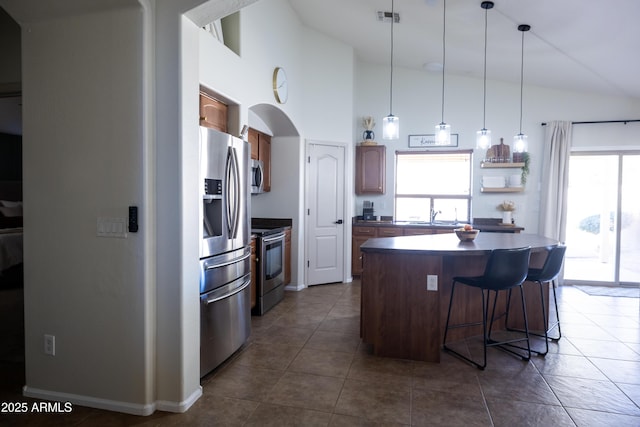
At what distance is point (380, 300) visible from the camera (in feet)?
10.1

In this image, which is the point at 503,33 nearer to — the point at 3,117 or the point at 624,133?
the point at 624,133

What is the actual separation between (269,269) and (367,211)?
2.50 meters

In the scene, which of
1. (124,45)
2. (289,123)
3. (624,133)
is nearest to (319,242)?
(289,123)

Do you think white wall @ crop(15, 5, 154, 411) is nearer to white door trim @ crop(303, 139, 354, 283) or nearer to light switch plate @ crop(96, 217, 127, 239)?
light switch plate @ crop(96, 217, 127, 239)

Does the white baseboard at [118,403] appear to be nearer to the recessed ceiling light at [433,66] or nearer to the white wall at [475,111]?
the white wall at [475,111]

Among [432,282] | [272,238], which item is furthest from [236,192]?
[432,282]

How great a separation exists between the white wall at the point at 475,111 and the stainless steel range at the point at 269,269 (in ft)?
7.13

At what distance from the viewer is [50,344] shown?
235cm

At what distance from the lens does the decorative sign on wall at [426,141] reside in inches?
242

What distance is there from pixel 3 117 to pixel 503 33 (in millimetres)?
5802

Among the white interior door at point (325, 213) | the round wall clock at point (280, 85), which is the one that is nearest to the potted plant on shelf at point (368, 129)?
the white interior door at point (325, 213)

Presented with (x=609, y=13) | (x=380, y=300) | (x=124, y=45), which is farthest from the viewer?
(x=609, y=13)

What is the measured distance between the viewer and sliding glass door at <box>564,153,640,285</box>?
5676mm

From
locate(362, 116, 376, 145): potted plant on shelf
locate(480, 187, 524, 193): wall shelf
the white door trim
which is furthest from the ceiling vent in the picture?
locate(480, 187, 524, 193): wall shelf
